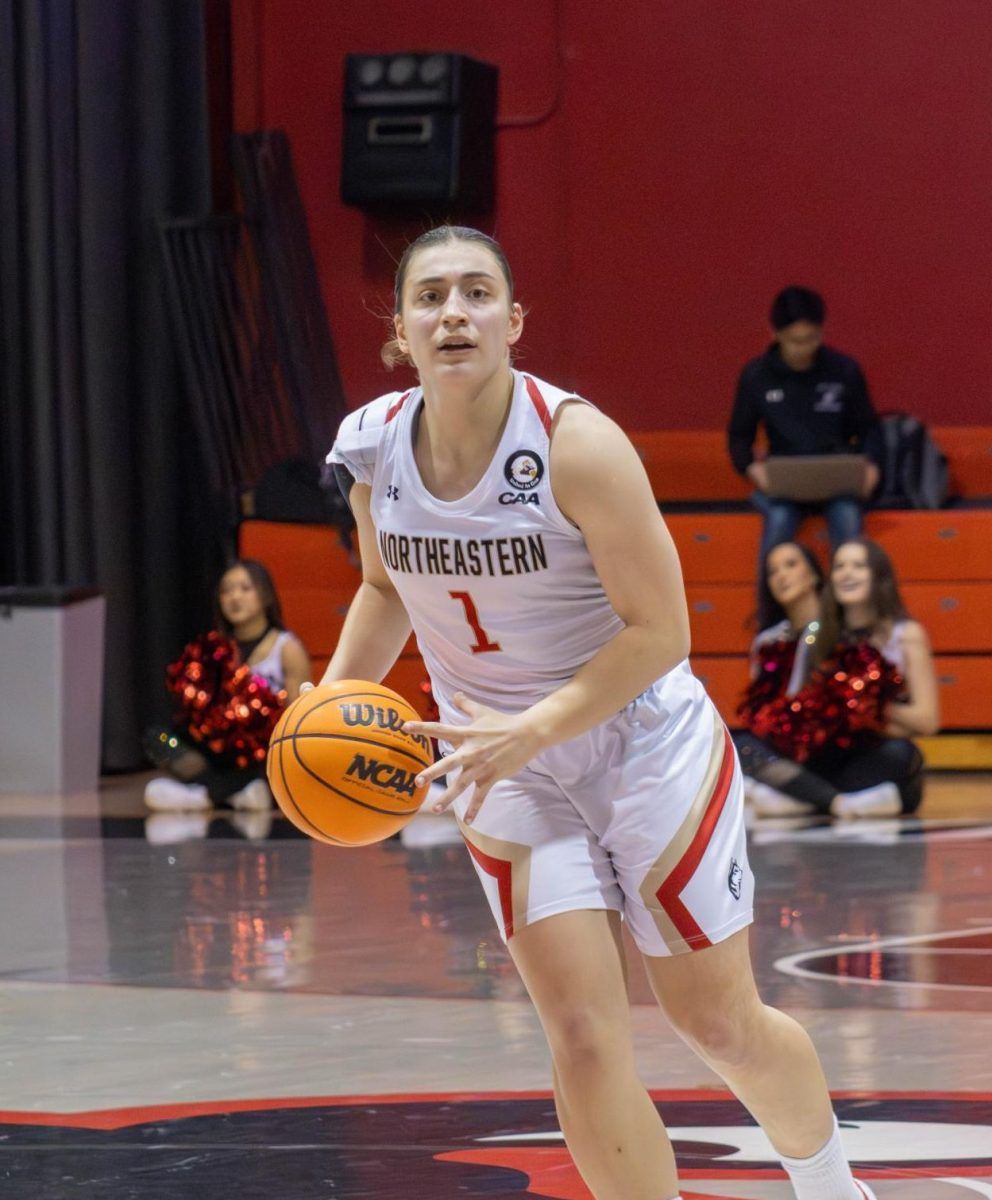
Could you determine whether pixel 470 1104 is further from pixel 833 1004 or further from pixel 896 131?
pixel 896 131

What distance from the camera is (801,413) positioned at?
31.7 feet

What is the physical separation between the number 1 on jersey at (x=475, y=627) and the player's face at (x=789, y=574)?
5.27 m

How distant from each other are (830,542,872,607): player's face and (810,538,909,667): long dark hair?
22 mm

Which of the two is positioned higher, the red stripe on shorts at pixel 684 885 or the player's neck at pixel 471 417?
the player's neck at pixel 471 417

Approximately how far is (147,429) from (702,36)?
11.3ft

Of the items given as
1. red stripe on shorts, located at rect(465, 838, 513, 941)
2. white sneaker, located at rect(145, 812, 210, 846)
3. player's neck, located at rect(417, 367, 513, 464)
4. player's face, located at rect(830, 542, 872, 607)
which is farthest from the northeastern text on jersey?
player's face, located at rect(830, 542, 872, 607)

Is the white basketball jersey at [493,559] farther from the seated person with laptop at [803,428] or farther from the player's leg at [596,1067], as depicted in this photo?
the seated person with laptop at [803,428]

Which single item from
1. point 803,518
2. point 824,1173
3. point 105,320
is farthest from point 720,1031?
point 105,320

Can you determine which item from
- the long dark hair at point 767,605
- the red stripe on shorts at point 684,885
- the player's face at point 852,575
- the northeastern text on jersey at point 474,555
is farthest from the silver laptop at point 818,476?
the northeastern text on jersey at point 474,555

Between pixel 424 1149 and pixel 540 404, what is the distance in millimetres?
1501

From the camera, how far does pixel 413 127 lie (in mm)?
10930

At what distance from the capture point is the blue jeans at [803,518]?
370 inches

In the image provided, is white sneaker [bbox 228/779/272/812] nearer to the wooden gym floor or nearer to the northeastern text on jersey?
the wooden gym floor

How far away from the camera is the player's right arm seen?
135 inches
